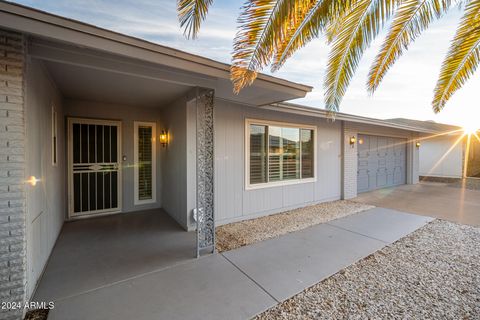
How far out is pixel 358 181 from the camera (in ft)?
27.2

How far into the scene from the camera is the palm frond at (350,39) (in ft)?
8.63

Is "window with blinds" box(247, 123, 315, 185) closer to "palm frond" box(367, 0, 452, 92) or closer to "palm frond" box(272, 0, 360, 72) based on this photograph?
"palm frond" box(272, 0, 360, 72)

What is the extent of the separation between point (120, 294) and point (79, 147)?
12.8ft

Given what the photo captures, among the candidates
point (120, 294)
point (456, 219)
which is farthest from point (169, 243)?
point (456, 219)

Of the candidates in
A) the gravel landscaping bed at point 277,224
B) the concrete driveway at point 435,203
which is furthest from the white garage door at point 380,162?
the gravel landscaping bed at point 277,224

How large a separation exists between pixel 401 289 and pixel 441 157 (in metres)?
14.5

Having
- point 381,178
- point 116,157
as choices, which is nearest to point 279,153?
point 116,157

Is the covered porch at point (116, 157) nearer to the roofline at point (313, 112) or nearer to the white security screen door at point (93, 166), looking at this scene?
the white security screen door at point (93, 166)

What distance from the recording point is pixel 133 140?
5.48 metres

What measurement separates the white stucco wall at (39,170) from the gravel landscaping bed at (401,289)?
2551mm

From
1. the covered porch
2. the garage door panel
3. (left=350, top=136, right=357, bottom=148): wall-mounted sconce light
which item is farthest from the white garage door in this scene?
the covered porch

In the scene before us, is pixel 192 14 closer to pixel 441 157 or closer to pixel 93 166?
pixel 93 166

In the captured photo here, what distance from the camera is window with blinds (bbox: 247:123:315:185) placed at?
5.25m

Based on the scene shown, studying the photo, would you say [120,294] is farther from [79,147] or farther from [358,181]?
[358,181]
